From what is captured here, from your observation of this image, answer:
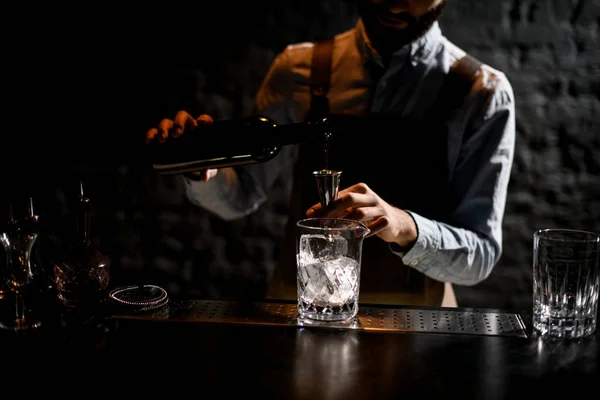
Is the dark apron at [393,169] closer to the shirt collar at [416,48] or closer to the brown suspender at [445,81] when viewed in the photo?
the brown suspender at [445,81]

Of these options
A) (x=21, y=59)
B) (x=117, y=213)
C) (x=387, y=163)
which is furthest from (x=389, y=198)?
(x=21, y=59)

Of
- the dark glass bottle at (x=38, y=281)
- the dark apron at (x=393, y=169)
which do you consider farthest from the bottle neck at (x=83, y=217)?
the dark apron at (x=393, y=169)

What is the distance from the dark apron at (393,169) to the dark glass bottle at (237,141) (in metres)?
0.69

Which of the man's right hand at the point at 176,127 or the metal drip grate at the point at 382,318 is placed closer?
the metal drip grate at the point at 382,318

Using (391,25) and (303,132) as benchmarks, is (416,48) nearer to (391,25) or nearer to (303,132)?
(391,25)

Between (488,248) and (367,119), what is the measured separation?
2.05 ft

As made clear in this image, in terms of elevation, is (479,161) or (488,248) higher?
(479,161)

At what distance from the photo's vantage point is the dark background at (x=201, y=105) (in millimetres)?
3012

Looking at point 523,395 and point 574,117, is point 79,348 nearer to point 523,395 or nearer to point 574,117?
point 523,395

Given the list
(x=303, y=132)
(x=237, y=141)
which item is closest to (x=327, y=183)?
(x=303, y=132)

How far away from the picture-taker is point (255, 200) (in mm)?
2465

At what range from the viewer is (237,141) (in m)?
1.54

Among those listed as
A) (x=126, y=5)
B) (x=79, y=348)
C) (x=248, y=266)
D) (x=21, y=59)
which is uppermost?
(x=126, y=5)

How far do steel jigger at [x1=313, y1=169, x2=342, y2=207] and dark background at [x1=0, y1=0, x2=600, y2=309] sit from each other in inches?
72.6
